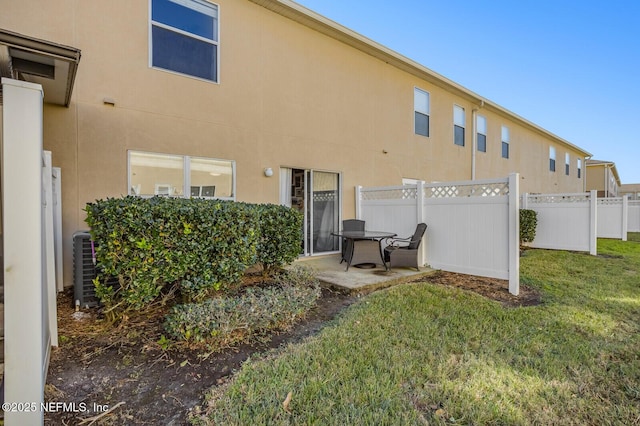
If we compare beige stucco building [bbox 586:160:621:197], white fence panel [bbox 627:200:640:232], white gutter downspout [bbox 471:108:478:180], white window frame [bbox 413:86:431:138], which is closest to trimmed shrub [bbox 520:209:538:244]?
white gutter downspout [bbox 471:108:478:180]

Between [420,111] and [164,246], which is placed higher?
[420,111]

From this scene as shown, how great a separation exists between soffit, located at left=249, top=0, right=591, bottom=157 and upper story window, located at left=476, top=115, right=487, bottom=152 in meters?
0.51

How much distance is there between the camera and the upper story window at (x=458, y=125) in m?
11.7

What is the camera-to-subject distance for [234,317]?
3410mm

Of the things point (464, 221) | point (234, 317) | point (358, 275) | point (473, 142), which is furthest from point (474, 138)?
point (234, 317)

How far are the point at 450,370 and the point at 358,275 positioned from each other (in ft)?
11.0

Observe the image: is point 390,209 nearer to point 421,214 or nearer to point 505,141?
point 421,214

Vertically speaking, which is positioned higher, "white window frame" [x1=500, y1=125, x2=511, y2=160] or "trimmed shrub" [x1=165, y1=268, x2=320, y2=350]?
"white window frame" [x1=500, y1=125, x2=511, y2=160]

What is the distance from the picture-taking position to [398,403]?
2.30 m

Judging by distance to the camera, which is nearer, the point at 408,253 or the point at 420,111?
the point at 408,253

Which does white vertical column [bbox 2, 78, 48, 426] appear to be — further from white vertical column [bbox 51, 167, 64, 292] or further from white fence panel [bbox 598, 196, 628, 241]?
white fence panel [bbox 598, 196, 628, 241]

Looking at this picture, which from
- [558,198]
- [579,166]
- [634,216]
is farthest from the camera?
[579,166]

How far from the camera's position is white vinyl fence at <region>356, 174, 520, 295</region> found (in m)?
5.57

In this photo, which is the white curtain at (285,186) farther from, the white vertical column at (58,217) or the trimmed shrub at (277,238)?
the white vertical column at (58,217)
